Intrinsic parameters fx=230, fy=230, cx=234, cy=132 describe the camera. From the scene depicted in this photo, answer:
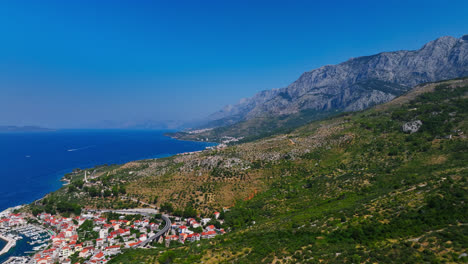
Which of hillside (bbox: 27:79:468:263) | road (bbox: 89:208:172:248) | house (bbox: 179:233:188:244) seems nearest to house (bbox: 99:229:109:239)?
road (bbox: 89:208:172:248)

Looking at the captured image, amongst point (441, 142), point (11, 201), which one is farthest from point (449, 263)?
point (11, 201)

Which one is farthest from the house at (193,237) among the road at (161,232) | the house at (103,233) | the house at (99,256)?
the house at (103,233)

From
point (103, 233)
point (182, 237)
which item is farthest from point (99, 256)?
point (182, 237)

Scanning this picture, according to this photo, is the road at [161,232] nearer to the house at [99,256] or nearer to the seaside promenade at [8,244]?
the house at [99,256]

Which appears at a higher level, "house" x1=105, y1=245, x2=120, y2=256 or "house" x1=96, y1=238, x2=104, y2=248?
"house" x1=105, y1=245, x2=120, y2=256

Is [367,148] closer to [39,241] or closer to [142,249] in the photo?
[142,249]

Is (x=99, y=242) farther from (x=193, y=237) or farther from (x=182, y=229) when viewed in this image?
(x=193, y=237)

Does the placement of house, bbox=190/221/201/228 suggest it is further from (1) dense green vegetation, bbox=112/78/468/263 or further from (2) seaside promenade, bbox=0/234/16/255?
(2) seaside promenade, bbox=0/234/16/255
